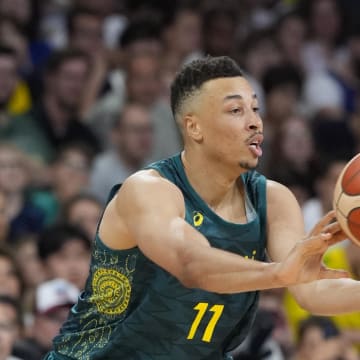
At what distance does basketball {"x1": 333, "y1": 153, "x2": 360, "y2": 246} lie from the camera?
4.01 metres

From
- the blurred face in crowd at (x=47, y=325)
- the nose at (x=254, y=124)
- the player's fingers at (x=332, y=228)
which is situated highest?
the nose at (x=254, y=124)

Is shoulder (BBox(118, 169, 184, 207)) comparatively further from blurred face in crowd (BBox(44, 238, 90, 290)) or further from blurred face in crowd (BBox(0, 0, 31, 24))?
blurred face in crowd (BBox(0, 0, 31, 24))

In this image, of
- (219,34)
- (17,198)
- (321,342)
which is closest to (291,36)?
(219,34)

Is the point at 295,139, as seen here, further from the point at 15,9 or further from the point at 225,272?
the point at 225,272

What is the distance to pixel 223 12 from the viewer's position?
11.4 meters

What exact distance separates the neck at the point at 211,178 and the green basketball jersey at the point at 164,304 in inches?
2.1

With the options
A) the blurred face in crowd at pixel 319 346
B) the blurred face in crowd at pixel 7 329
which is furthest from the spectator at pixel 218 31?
the blurred face in crowd at pixel 7 329

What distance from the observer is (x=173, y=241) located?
160 inches

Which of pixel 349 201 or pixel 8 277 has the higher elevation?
pixel 349 201

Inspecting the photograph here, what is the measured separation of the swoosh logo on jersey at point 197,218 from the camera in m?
4.56

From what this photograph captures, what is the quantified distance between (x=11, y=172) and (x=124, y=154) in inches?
46.1

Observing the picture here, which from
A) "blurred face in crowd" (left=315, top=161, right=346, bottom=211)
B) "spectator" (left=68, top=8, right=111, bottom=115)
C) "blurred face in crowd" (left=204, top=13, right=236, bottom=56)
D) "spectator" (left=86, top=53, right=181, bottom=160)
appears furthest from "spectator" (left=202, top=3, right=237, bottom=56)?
"blurred face in crowd" (left=315, top=161, right=346, bottom=211)

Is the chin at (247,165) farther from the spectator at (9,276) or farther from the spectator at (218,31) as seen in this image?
the spectator at (218,31)

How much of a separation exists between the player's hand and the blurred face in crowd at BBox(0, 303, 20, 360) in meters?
2.99
